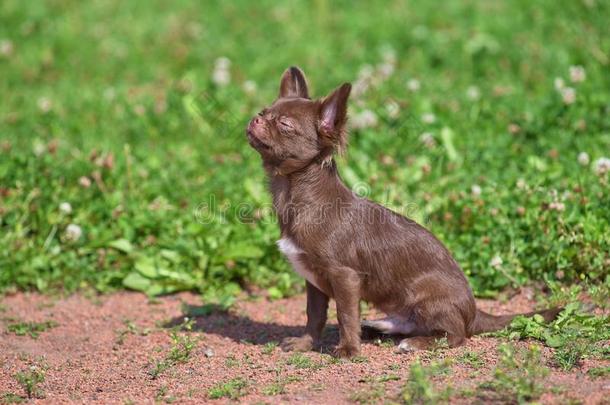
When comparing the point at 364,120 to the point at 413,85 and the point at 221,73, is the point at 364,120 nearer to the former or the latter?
the point at 413,85

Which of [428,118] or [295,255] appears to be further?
[428,118]

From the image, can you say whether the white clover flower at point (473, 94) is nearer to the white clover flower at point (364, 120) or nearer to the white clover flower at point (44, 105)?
the white clover flower at point (364, 120)

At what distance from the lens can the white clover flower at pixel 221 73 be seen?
972 centimetres

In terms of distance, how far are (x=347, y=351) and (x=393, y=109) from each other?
390 cm

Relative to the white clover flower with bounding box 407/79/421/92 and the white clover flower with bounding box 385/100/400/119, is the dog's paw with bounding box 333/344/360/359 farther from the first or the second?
the white clover flower with bounding box 407/79/421/92

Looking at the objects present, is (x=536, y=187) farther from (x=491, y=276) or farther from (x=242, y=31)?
(x=242, y=31)

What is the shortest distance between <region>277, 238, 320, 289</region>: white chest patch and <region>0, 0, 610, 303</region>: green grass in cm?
133

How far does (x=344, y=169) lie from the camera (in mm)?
7691

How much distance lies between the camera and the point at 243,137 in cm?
862

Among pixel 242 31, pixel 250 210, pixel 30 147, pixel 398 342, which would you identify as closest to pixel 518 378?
pixel 398 342

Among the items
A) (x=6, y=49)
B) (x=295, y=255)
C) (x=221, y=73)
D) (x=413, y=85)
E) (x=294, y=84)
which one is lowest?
(x=295, y=255)

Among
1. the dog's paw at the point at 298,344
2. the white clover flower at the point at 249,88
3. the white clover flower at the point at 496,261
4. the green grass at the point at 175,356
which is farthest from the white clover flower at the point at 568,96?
the green grass at the point at 175,356

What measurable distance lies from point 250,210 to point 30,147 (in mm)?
2280

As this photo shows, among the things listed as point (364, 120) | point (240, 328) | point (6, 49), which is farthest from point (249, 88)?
point (240, 328)
